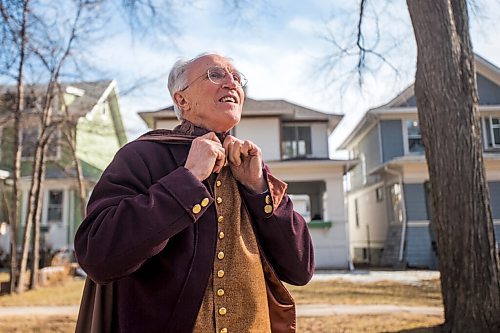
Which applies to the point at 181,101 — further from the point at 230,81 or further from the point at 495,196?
the point at 495,196

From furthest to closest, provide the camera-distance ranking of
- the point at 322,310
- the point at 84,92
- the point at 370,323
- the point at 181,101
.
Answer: the point at 84,92
the point at 322,310
the point at 370,323
the point at 181,101

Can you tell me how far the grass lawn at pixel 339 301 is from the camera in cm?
592

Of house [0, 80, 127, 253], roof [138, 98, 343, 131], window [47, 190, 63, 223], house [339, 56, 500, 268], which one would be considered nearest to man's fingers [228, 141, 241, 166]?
roof [138, 98, 343, 131]

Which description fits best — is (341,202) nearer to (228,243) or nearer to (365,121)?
(365,121)

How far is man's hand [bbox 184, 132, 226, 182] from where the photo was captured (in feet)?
4.17

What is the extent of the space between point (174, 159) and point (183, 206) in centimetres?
27

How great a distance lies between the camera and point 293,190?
776 inches

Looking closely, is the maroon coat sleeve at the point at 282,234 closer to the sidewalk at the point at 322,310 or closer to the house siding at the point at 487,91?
the sidewalk at the point at 322,310

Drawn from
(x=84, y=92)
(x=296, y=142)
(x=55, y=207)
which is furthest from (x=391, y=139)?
(x=55, y=207)

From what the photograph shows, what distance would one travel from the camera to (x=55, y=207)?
18859 millimetres

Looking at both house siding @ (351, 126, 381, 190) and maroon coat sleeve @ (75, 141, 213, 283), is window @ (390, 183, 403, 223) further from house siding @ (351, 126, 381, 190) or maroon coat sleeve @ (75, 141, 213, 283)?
maroon coat sleeve @ (75, 141, 213, 283)

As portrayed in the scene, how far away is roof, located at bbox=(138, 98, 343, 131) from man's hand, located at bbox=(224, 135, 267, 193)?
1493 centimetres

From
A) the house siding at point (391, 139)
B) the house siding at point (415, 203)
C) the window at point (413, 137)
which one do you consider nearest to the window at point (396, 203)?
the house siding at point (415, 203)

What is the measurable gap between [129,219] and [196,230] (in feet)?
0.77
